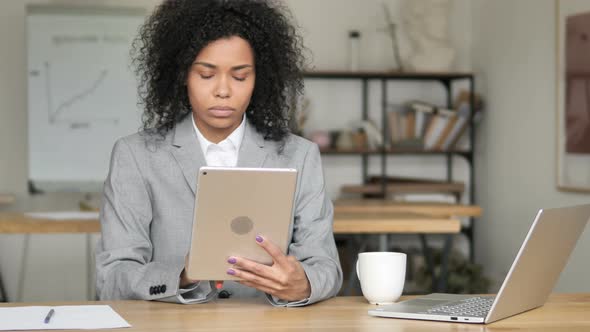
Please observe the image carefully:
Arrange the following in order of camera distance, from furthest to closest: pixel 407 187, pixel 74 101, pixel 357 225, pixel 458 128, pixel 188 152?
pixel 458 128, pixel 407 187, pixel 74 101, pixel 357 225, pixel 188 152

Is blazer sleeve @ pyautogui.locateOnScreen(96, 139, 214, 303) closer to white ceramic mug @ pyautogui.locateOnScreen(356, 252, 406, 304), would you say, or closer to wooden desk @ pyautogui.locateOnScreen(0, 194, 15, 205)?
white ceramic mug @ pyautogui.locateOnScreen(356, 252, 406, 304)

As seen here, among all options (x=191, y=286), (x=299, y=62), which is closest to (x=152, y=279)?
(x=191, y=286)

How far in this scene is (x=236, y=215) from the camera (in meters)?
1.59

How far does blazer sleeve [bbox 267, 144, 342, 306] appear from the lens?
Result: 6.32 feet

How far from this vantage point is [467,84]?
5969mm

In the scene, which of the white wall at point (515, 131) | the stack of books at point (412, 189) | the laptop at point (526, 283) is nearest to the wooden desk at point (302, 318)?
the laptop at point (526, 283)

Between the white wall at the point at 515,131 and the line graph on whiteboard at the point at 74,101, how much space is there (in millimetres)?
2302

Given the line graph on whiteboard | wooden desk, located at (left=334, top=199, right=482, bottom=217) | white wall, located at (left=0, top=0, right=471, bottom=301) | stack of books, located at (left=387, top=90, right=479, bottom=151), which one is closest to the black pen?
wooden desk, located at (left=334, top=199, right=482, bottom=217)

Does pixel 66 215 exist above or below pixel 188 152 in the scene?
below

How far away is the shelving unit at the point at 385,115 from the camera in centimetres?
570

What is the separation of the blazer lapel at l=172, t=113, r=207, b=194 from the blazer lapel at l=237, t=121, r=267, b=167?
0.28 ft

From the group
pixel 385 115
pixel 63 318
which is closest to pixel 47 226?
Answer: pixel 63 318

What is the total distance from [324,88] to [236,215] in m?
4.46

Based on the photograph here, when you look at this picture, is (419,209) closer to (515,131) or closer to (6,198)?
(515,131)
